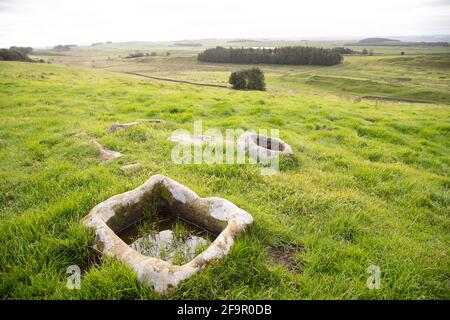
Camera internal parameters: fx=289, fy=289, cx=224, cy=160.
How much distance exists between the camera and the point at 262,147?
8625 millimetres

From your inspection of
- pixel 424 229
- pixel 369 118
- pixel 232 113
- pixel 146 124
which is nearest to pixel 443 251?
pixel 424 229

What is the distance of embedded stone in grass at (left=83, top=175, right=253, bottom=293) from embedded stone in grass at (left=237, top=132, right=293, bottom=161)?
3204 millimetres

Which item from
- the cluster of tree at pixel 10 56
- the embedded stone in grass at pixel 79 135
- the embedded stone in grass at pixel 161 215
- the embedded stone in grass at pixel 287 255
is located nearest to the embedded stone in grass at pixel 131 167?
the embedded stone in grass at pixel 161 215

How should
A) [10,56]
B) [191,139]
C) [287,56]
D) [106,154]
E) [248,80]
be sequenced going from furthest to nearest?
[287,56] < [10,56] < [248,80] < [191,139] < [106,154]

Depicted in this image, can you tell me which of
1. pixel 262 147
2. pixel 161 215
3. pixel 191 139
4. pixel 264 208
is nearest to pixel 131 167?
pixel 161 215

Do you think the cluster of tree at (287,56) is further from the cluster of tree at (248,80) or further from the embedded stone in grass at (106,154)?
the embedded stone in grass at (106,154)

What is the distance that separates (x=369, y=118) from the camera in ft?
53.5

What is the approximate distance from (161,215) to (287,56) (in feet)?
385

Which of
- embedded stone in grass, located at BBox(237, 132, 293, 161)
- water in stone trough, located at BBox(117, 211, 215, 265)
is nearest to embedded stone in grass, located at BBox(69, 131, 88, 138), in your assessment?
embedded stone in grass, located at BBox(237, 132, 293, 161)

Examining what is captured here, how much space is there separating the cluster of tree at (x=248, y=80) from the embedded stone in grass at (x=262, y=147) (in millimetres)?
42670

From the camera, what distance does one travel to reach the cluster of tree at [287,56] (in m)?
108

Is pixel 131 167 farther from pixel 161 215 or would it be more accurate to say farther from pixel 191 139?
pixel 191 139

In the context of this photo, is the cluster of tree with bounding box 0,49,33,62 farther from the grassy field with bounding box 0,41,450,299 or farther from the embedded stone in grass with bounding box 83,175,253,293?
the embedded stone in grass with bounding box 83,175,253,293

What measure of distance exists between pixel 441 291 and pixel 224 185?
4.13 m
